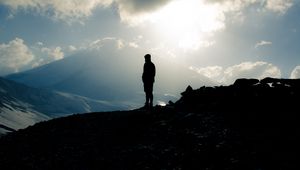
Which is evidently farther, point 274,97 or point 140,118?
point 140,118

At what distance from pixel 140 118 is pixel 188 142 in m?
5.92

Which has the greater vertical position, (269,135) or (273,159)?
(269,135)

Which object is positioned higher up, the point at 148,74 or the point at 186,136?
the point at 148,74

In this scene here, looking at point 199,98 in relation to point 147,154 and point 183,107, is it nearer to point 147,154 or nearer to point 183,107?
point 183,107

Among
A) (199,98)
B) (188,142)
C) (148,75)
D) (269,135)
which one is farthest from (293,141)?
(148,75)

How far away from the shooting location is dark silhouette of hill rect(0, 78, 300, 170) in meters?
18.0

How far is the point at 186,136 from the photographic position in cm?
2114

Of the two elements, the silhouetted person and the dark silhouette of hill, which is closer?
the dark silhouette of hill

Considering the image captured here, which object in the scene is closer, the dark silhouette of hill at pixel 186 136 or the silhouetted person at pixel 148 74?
the dark silhouette of hill at pixel 186 136

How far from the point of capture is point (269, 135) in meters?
19.5

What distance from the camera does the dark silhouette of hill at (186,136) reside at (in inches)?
709

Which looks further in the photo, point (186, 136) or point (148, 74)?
point (148, 74)

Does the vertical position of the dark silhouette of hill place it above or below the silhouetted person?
below

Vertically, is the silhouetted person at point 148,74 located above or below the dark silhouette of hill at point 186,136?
above
